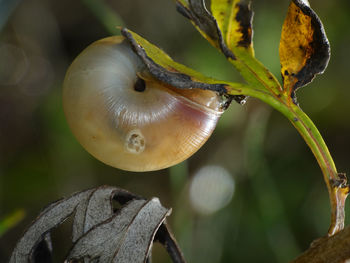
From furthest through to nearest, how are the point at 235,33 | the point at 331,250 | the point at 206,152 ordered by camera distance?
the point at 206,152 < the point at 235,33 < the point at 331,250

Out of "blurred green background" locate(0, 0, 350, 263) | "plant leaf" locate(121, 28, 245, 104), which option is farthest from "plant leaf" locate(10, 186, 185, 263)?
"blurred green background" locate(0, 0, 350, 263)

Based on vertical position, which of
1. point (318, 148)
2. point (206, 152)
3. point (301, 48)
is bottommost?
point (206, 152)

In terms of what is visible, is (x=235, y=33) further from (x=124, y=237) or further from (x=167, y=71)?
(x=124, y=237)

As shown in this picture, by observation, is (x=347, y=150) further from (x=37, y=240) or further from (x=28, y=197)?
(x=37, y=240)

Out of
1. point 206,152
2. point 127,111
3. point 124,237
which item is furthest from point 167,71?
point 206,152

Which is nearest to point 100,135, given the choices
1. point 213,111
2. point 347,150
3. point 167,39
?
point 213,111

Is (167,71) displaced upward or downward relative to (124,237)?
upward
